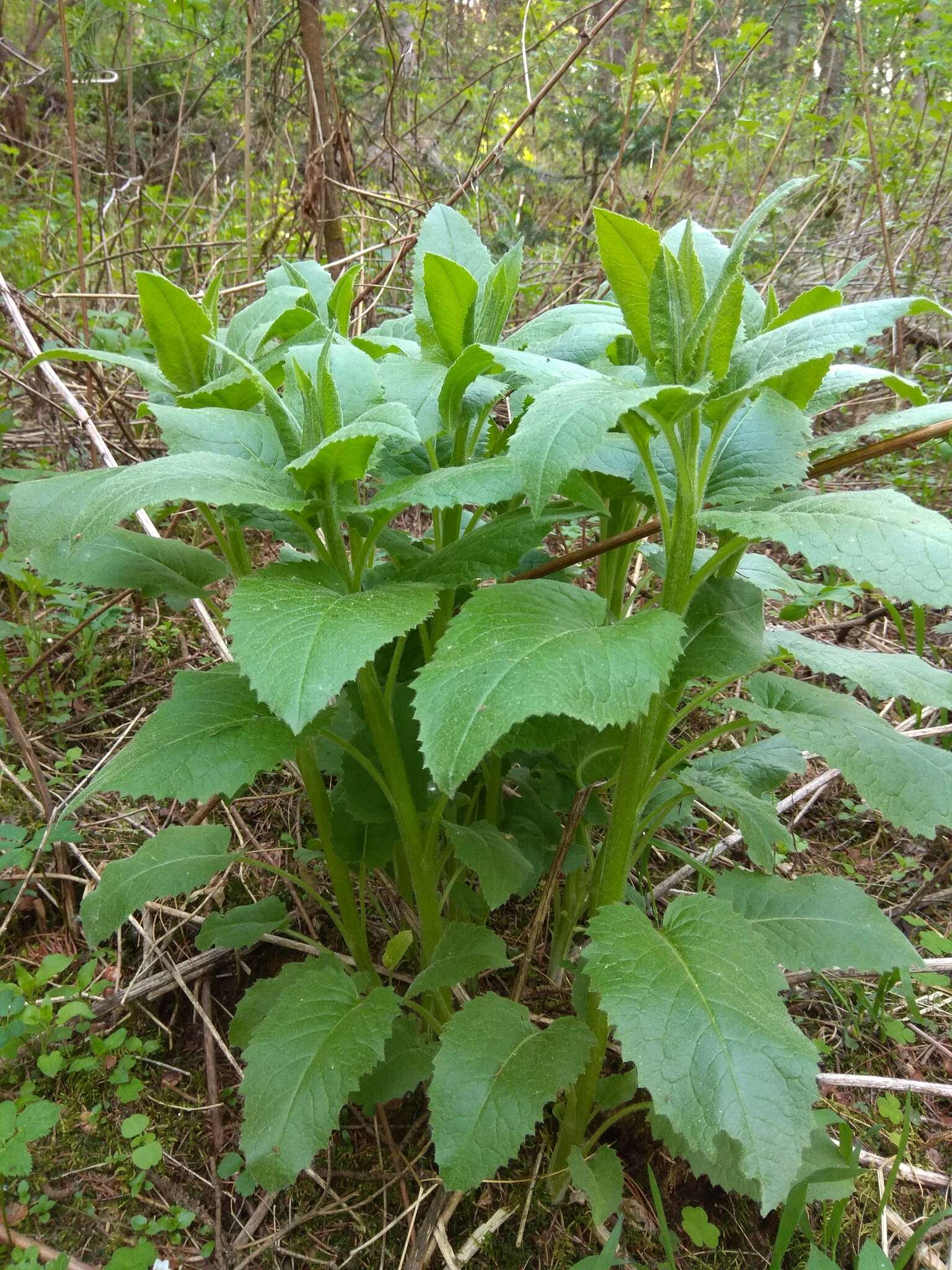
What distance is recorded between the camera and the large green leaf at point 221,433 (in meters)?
1.20

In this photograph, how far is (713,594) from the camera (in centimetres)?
122

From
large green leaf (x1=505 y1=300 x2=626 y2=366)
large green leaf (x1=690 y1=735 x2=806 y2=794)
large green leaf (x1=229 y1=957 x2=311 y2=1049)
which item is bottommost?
large green leaf (x1=229 y1=957 x2=311 y2=1049)

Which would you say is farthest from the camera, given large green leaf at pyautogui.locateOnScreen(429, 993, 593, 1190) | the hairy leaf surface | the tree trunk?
the tree trunk

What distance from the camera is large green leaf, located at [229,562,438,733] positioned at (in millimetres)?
848

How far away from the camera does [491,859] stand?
4.15 feet

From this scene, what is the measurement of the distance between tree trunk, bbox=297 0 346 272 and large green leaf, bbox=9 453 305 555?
207 centimetres

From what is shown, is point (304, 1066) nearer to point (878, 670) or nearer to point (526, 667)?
point (526, 667)

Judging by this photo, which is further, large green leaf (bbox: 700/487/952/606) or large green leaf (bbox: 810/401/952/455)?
large green leaf (bbox: 810/401/952/455)

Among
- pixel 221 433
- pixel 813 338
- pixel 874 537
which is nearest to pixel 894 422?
pixel 813 338

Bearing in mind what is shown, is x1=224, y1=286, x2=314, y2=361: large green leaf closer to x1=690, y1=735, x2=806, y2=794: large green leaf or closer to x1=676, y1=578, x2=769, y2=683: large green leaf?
x1=676, y1=578, x2=769, y2=683: large green leaf

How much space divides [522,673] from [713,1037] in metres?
0.49

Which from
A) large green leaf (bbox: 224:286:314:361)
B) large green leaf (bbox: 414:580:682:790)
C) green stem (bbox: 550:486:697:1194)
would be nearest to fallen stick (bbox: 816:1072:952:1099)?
green stem (bbox: 550:486:697:1194)

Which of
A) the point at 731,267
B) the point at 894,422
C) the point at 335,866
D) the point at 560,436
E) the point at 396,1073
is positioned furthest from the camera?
the point at 335,866

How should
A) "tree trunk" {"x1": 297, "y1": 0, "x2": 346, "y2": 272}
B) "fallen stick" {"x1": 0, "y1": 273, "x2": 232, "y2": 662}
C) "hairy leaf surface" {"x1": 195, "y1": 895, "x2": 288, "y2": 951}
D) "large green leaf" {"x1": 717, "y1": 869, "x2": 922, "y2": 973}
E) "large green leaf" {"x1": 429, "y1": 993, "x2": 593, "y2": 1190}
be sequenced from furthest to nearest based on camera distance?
1. "tree trunk" {"x1": 297, "y1": 0, "x2": 346, "y2": 272}
2. "fallen stick" {"x1": 0, "y1": 273, "x2": 232, "y2": 662}
3. "hairy leaf surface" {"x1": 195, "y1": 895, "x2": 288, "y2": 951}
4. "large green leaf" {"x1": 717, "y1": 869, "x2": 922, "y2": 973}
5. "large green leaf" {"x1": 429, "y1": 993, "x2": 593, "y2": 1190}
